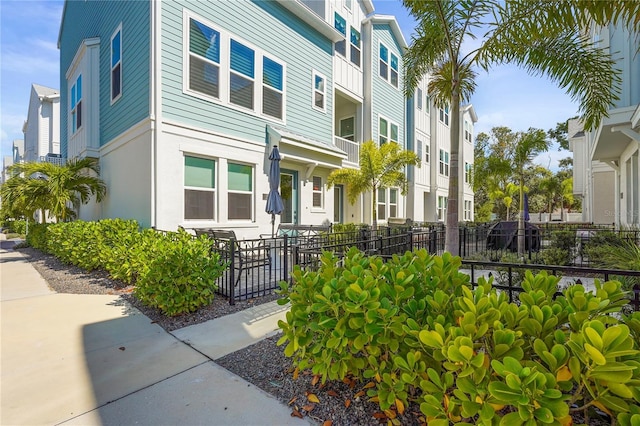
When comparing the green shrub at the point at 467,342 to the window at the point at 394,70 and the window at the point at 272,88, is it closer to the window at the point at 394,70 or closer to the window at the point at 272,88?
the window at the point at 272,88

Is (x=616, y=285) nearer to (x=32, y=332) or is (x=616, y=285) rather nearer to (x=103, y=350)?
(x=103, y=350)

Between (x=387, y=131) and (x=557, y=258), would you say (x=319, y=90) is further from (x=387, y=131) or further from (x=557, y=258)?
(x=557, y=258)

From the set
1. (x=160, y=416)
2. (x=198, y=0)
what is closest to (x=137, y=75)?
(x=198, y=0)

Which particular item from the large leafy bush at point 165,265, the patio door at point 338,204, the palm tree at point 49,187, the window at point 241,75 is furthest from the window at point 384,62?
the large leafy bush at point 165,265

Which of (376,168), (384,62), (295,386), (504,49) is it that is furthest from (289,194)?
(384,62)

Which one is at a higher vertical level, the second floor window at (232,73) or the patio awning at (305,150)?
the second floor window at (232,73)

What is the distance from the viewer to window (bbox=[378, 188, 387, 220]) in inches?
602

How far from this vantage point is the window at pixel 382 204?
50.2 ft

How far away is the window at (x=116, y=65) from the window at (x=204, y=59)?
2642mm

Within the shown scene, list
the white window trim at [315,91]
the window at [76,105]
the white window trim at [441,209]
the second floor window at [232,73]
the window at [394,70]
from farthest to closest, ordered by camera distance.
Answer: the white window trim at [441,209]
the window at [394,70]
the white window trim at [315,91]
the window at [76,105]
the second floor window at [232,73]

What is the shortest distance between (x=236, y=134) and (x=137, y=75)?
9.23ft

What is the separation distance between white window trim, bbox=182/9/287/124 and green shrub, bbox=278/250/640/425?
23.7ft

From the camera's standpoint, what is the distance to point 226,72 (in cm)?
850

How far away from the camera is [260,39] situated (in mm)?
9422
